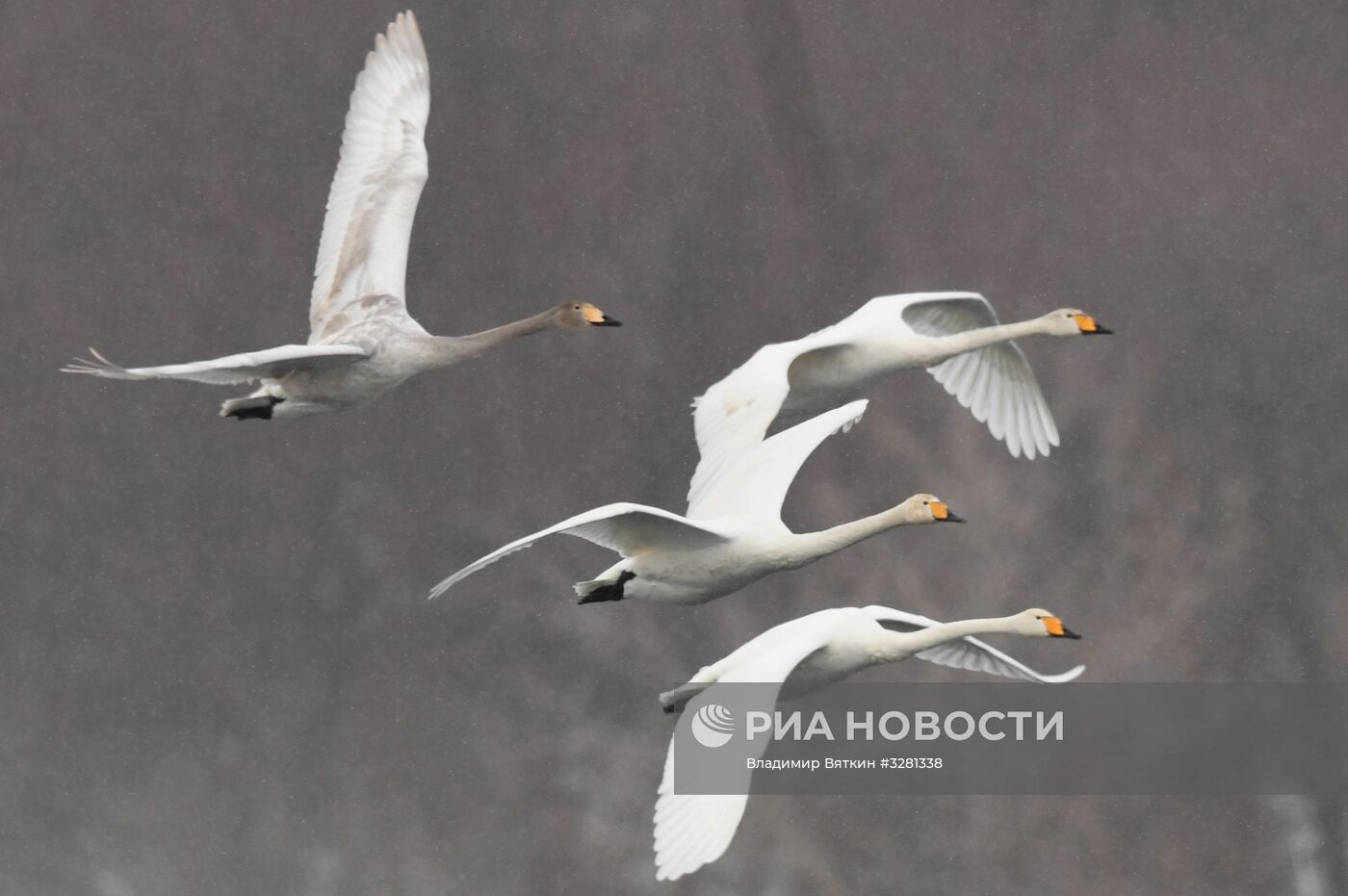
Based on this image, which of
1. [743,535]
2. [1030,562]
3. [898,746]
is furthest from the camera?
[898,746]

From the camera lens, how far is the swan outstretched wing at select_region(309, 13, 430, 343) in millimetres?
10789

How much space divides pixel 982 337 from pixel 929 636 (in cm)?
172

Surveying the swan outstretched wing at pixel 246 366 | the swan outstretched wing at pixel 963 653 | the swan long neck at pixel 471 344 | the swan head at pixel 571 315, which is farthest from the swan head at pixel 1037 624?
the swan outstretched wing at pixel 246 366

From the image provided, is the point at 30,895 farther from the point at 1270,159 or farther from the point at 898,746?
the point at 1270,159

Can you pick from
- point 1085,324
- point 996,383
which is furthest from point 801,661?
point 996,383

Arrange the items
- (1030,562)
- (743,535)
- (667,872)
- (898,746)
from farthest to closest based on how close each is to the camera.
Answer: (898,746), (1030,562), (743,535), (667,872)

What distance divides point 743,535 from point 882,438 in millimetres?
11862

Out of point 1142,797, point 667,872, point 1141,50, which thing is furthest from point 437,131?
point 667,872

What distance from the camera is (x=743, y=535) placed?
9438mm

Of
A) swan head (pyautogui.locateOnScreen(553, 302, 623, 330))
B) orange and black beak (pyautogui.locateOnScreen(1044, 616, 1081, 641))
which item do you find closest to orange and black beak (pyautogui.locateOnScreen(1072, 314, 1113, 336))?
orange and black beak (pyautogui.locateOnScreen(1044, 616, 1081, 641))

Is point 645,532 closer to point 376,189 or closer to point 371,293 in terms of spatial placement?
point 371,293

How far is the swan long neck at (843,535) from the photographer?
371 inches

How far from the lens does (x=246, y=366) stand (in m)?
9.13

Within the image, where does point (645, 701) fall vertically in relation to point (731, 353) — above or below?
below
